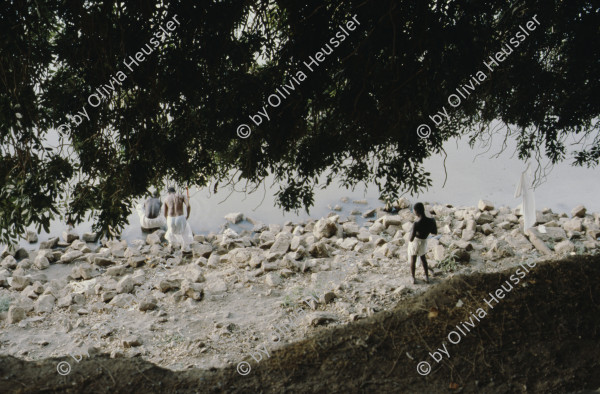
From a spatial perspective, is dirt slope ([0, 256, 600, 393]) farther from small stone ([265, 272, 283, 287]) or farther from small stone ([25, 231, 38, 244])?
small stone ([25, 231, 38, 244])

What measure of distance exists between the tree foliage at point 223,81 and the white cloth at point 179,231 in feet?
15.1

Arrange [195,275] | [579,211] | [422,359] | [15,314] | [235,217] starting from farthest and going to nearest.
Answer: [235,217], [579,211], [195,275], [15,314], [422,359]

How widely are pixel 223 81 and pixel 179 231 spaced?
5610 millimetres

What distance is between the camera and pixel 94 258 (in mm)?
8773

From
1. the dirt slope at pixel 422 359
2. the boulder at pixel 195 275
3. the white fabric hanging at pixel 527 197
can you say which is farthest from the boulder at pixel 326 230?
the dirt slope at pixel 422 359

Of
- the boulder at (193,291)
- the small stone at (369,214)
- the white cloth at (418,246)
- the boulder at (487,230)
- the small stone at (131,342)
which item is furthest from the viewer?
the small stone at (369,214)

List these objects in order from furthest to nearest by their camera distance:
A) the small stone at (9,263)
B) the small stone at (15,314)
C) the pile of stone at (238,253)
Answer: the small stone at (9,263), the pile of stone at (238,253), the small stone at (15,314)

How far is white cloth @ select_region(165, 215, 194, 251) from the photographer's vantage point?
8.79 m

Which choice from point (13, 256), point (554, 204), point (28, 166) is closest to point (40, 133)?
point (28, 166)

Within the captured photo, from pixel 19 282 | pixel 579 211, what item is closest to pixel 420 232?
pixel 579 211

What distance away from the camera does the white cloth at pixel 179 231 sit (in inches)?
346

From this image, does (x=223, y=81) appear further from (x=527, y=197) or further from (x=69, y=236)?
(x=69, y=236)

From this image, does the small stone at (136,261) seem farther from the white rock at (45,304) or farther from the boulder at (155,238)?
the white rock at (45,304)

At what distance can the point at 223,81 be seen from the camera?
3.85 m
